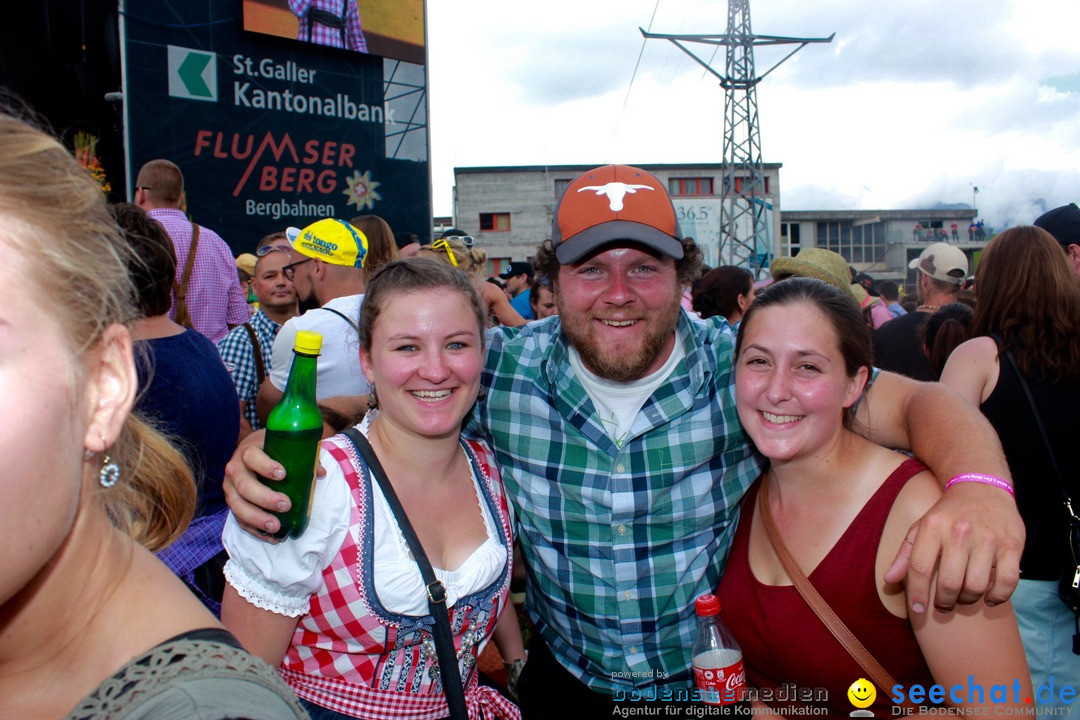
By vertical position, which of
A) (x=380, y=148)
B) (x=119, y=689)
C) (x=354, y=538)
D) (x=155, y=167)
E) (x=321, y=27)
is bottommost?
(x=354, y=538)

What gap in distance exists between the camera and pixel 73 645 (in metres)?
0.97

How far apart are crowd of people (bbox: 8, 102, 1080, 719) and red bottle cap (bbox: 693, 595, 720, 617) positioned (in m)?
0.14

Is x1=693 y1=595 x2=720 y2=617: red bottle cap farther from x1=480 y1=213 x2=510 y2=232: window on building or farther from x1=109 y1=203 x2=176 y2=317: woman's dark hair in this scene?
x1=480 y1=213 x2=510 y2=232: window on building

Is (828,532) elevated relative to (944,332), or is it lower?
lower

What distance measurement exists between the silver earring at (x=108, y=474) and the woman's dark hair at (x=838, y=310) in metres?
1.71

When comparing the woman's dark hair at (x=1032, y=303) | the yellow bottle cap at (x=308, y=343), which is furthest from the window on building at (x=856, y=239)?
the yellow bottle cap at (x=308, y=343)

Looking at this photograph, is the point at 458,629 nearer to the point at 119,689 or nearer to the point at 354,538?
the point at 354,538

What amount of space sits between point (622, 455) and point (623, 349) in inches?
14.2

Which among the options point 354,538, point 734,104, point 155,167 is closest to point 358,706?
point 354,538

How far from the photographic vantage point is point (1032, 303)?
2.94 metres

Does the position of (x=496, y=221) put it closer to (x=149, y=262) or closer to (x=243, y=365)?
(x=243, y=365)

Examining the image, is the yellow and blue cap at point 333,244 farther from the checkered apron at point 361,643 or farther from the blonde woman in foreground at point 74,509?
the blonde woman in foreground at point 74,509

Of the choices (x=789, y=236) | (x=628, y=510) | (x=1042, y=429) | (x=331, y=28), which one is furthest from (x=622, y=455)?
(x=789, y=236)

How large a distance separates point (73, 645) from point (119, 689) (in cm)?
14
